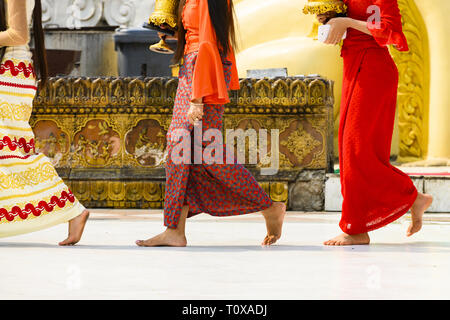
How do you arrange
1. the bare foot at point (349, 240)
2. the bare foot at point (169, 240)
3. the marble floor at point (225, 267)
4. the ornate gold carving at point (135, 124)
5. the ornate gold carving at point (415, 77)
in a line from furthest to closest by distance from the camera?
1. the ornate gold carving at point (415, 77)
2. the ornate gold carving at point (135, 124)
3. the bare foot at point (349, 240)
4. the bare foot at point (169, 240)
5. the marble floor at point (225, 267)

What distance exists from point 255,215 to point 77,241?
200 centimetres

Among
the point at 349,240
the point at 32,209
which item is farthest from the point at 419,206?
the point at 32,209

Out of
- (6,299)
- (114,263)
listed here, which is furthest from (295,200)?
(6,299)

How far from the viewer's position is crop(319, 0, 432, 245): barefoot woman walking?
3.82 m

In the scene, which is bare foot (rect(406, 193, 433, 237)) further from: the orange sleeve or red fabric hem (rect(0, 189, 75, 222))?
red fabric hem (rect(0, 189, 75, 222))

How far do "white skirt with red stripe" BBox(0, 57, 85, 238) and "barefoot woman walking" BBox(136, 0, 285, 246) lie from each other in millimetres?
380

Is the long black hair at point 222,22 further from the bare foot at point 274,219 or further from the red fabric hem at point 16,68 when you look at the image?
the red fabric hem at point 16,68

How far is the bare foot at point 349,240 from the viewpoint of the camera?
3844mm

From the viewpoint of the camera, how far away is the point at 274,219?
3.83 m

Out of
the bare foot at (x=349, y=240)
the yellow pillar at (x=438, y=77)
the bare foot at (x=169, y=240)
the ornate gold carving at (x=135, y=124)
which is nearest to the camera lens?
the bare foot at (x=169, y=240)

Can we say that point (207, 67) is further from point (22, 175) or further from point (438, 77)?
point (438, 77)

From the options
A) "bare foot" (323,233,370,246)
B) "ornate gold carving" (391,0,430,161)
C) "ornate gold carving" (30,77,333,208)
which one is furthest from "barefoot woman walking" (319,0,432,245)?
"ornate gold carving" (391,0,430,161)

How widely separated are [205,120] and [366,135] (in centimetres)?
67

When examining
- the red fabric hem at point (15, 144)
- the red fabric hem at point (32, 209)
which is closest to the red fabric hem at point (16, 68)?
the red fabric hem at point (15, 144)
